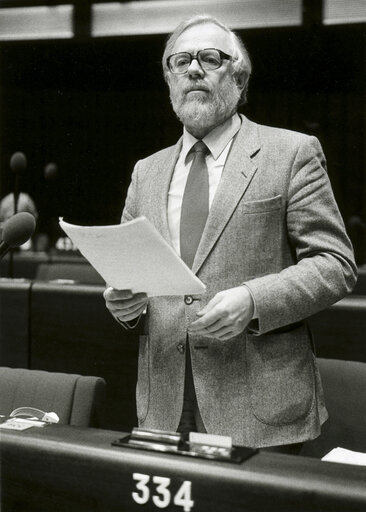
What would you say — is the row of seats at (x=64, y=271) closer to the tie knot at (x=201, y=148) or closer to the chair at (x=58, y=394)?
the chair at (x=58, y=394)

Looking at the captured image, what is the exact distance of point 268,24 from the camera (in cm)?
589

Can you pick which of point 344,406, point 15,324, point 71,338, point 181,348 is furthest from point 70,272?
point 181,348

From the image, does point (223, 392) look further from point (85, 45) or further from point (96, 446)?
point (85, 45)

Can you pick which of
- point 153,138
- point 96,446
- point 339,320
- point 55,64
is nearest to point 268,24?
point 55,64

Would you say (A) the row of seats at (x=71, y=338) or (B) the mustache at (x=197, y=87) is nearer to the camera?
(B) the mustache at (x=197, y=87)

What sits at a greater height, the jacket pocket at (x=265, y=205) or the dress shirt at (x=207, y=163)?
the dress shirt at (x=207, y=163)

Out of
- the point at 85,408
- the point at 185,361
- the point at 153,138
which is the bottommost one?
the point at 85,408

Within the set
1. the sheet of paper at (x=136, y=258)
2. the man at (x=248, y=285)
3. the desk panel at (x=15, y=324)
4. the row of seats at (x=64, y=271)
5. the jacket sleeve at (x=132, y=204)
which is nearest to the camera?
the sheet of paper at (x=136, y=258)

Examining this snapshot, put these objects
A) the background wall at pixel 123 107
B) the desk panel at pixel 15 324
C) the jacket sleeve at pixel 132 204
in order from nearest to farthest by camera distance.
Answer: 1. the jacket sleeve at pixel 132 204
2. the desk panel at pixel 15 324
3. the background wall at pixel 123 107

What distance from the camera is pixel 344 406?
4.70ft

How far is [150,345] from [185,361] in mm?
85

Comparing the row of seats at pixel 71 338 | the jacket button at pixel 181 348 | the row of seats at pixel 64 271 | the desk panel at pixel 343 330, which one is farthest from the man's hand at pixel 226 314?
the row of seats at pixel 64 271

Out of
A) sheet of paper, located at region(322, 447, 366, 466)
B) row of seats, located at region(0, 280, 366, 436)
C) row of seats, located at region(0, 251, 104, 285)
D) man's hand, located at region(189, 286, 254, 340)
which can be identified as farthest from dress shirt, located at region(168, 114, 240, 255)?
row of seats, located at region(0, 251, 104, 285)

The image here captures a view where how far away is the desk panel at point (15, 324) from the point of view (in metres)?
2.64
